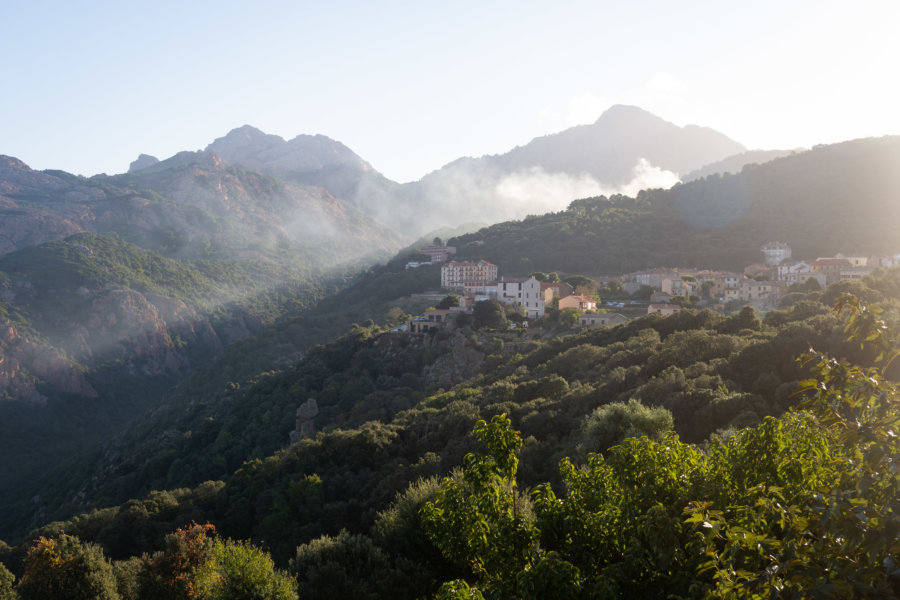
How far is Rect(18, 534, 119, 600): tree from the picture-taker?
1306 cm

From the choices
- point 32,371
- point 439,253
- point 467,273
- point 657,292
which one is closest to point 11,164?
point 32,371

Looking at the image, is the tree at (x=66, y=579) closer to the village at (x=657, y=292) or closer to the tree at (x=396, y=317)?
the village at (x=657, y=292)

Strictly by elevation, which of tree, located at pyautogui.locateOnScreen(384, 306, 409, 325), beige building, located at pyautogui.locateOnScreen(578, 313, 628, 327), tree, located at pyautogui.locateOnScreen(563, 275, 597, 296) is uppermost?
tree, located at pyautogui.locateOnScreen(563, 275, 597, 296)

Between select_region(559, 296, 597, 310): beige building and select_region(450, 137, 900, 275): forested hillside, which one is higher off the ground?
select_region(450, 137, 900, 275): forested hillside

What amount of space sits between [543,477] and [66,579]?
11.9 metres

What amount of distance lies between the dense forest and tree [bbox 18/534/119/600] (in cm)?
5

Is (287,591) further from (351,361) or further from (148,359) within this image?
(148,359)

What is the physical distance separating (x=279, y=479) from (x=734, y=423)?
18.0 metres

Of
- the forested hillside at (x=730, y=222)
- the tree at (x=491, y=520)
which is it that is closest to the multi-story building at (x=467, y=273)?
the forested hillside at (x=730, y=222)

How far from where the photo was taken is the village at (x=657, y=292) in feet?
154

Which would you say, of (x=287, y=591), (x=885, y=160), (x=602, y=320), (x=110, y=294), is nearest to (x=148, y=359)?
(x=110, y=294)

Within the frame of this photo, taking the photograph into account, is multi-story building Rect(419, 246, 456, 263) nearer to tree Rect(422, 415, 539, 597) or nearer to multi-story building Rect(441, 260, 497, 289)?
multi-story building Rect(441, 260, 497, 289)

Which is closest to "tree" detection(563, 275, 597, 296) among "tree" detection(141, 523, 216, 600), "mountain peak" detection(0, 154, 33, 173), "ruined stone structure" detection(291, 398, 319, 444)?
"ruined stone structure" detection(291, 398, 319, 444)

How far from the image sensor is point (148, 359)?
299 ft
